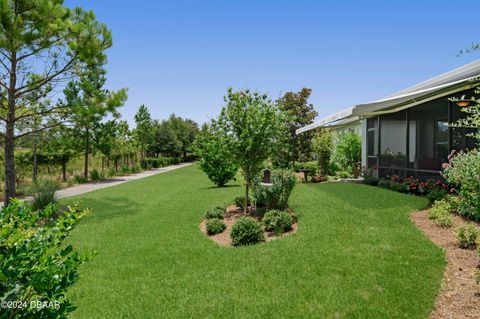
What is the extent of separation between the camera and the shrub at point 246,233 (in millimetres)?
6387

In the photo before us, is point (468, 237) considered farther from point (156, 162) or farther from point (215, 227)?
point (156, 162)

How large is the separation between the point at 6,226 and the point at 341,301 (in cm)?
329

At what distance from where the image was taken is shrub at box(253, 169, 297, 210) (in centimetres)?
816

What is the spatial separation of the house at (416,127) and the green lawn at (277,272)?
123 inches

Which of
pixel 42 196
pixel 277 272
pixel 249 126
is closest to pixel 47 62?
pixel 42 196

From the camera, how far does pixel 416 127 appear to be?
486 inches

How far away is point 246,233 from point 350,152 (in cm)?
1398

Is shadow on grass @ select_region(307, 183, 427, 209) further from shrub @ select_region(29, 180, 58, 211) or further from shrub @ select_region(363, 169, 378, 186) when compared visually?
shrub @ select_region(29, 180, 58, 211)

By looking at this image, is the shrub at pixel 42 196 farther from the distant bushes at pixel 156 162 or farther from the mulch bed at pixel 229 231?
the distant bushes at pixel 156 162

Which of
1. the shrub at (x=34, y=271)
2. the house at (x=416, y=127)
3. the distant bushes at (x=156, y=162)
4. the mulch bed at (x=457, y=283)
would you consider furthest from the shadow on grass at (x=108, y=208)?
the distant bushes at (x=156, y=162)

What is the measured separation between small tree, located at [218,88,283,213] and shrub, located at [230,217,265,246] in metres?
2.27

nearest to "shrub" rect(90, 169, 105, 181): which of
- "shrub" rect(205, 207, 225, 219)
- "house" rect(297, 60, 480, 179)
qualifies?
"house" rect(297, 60, 480, 179)

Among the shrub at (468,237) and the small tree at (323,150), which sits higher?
the small tree at (323,150)

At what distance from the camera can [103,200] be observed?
43.9ft
